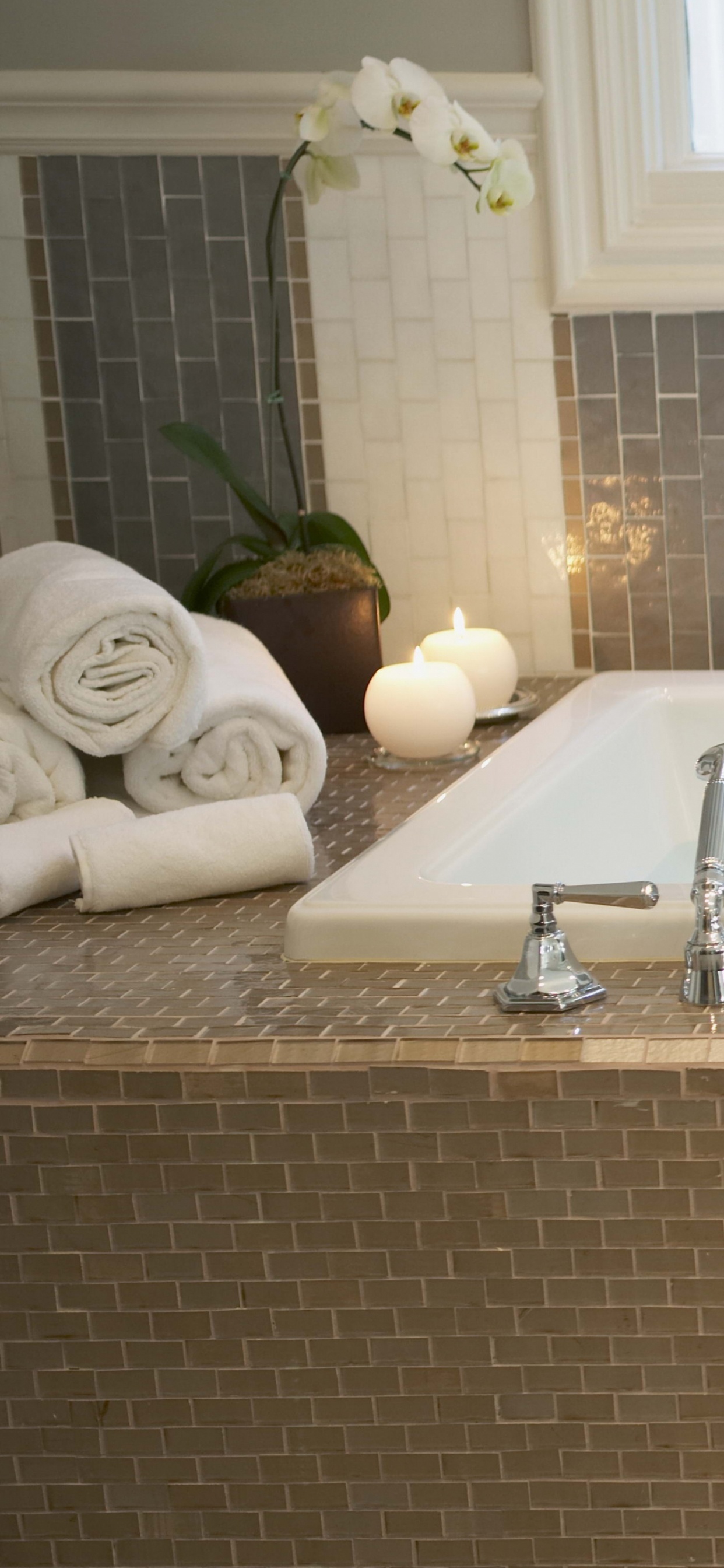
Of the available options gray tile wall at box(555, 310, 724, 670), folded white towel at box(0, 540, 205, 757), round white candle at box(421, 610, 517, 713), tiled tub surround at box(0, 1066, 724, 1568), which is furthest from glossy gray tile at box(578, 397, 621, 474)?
tiled tub surround at box(0, 1066, 724, 1568)

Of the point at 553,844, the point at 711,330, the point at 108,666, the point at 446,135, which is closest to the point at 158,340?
the point at 446,135

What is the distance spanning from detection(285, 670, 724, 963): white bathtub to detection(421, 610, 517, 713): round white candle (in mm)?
88

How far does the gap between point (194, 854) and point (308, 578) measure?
28.9 inches

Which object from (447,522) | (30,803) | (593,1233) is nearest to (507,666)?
(447,522)

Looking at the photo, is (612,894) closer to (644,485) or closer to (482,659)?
(482,659)

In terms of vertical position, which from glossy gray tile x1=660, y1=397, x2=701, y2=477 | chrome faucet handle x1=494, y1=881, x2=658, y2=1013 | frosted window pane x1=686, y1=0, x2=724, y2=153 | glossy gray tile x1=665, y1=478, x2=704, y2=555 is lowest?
chrome faucet handle x1=494, y1=881, x2=658, y2=1013

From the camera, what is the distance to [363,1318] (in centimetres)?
99

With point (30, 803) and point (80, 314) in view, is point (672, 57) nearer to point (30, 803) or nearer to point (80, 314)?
point (80, 314)

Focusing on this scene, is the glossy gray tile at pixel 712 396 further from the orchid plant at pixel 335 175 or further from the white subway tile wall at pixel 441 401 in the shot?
the orchid plant at pixel 335 175

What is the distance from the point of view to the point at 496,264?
2.14m

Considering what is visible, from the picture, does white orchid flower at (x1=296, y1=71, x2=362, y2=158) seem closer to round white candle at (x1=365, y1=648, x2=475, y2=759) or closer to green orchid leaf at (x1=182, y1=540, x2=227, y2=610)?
green orchid leaf at (x1=182, y1=540, x2=227, y2=610)

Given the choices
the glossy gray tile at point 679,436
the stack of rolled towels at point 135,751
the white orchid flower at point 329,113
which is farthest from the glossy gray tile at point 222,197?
the stack of rolled towels at point 135,751

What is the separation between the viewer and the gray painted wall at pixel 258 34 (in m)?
2.07

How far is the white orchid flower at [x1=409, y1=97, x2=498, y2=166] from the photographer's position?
1.79m
